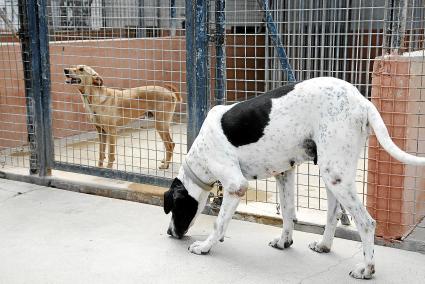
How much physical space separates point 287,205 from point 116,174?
1.72m

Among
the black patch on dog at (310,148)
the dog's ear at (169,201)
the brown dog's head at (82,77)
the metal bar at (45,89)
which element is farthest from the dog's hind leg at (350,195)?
the brown dog's head at (82,77)

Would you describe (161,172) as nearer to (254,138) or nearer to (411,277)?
(254,138)

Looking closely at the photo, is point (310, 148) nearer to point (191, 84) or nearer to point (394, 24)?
point (394, 24)

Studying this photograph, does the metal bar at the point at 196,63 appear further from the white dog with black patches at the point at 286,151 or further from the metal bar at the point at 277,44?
the white dog with black patches at the point at 286,151

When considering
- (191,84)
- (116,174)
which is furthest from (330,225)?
(116,174)

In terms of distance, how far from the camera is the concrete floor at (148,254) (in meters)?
3.10

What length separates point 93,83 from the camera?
18.4 feet

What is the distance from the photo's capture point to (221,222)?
3297 mm

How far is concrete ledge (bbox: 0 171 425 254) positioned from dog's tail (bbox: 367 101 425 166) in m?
0.92

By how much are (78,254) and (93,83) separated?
8.43 feet

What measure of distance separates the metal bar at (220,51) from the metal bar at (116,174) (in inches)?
33.2

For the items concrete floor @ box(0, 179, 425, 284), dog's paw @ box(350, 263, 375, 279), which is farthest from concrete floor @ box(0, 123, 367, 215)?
dog's paw @ box(350, 263, 375, 279)

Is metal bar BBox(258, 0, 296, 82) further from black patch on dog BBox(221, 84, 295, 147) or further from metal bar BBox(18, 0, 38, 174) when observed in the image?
metal bar BBox(18, 0, 38, 174)

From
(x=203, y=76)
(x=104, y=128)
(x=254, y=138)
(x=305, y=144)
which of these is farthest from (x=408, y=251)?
(x=104, y=128)
